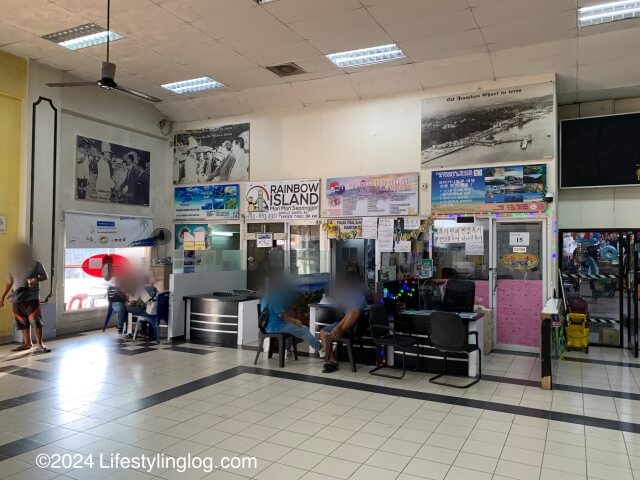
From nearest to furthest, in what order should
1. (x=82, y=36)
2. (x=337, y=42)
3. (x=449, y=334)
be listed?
(x=449, y=334), (x=337, y=42), (x=82, y=36)

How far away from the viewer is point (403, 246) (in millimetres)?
7703

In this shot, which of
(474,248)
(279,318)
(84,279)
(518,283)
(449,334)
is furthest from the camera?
(84,279)

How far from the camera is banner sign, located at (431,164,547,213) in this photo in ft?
22.7

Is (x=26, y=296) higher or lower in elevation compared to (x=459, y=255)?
lower

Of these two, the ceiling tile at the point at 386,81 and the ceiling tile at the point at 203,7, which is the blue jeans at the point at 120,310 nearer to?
the ceiling tile at the point at 203,7

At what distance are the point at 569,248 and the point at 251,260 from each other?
5.63 m

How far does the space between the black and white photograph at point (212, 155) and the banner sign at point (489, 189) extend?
12.7 feet

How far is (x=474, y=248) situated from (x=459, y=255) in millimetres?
252

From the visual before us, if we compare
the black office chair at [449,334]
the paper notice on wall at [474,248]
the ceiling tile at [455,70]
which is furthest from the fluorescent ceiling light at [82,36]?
the paper notice on wall at [474,248]

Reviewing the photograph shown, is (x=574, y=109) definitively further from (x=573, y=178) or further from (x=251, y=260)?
(x=251, y=260)

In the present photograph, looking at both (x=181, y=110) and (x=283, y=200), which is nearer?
(x=283, y=200)

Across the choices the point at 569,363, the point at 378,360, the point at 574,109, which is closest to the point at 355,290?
the point at 378,360

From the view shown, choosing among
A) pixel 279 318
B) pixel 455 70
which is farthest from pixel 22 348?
pixel 455 70

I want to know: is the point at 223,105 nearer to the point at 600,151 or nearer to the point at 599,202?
the point at 600,151
